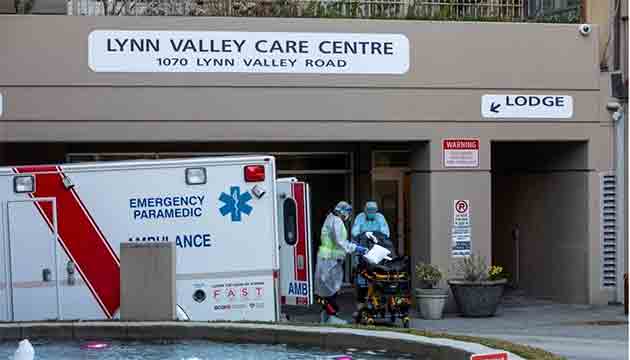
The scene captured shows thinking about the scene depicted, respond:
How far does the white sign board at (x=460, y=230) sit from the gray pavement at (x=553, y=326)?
1.09 metres

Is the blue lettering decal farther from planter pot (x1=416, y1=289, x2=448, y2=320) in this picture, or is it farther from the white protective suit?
planter pot (x1=416, y1=289, x2=448, y2=320)

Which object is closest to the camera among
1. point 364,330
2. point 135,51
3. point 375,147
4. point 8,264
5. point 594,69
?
point 364,330

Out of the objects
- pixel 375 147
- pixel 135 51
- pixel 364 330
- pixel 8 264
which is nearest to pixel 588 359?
pixel 364 330

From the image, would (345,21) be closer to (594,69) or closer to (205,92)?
(205,92)

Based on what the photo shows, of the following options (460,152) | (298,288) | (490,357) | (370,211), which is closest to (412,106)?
(460,152)

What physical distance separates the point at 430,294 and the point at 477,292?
2.50 ft

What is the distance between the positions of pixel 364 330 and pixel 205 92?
291 inches

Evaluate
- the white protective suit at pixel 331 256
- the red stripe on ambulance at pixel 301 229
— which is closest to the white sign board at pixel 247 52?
the white protective suit at pixel 331 256

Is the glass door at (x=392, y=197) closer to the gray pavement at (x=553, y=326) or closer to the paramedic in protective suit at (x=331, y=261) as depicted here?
the gray pavement at (x=553, y=326)

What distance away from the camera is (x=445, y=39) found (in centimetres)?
1902

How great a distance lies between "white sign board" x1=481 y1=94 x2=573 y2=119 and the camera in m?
19.2

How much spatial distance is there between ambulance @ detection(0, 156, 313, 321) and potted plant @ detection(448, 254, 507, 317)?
16.0 ft

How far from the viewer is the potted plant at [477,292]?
18328 millimetres

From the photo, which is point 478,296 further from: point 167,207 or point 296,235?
point 167,207
